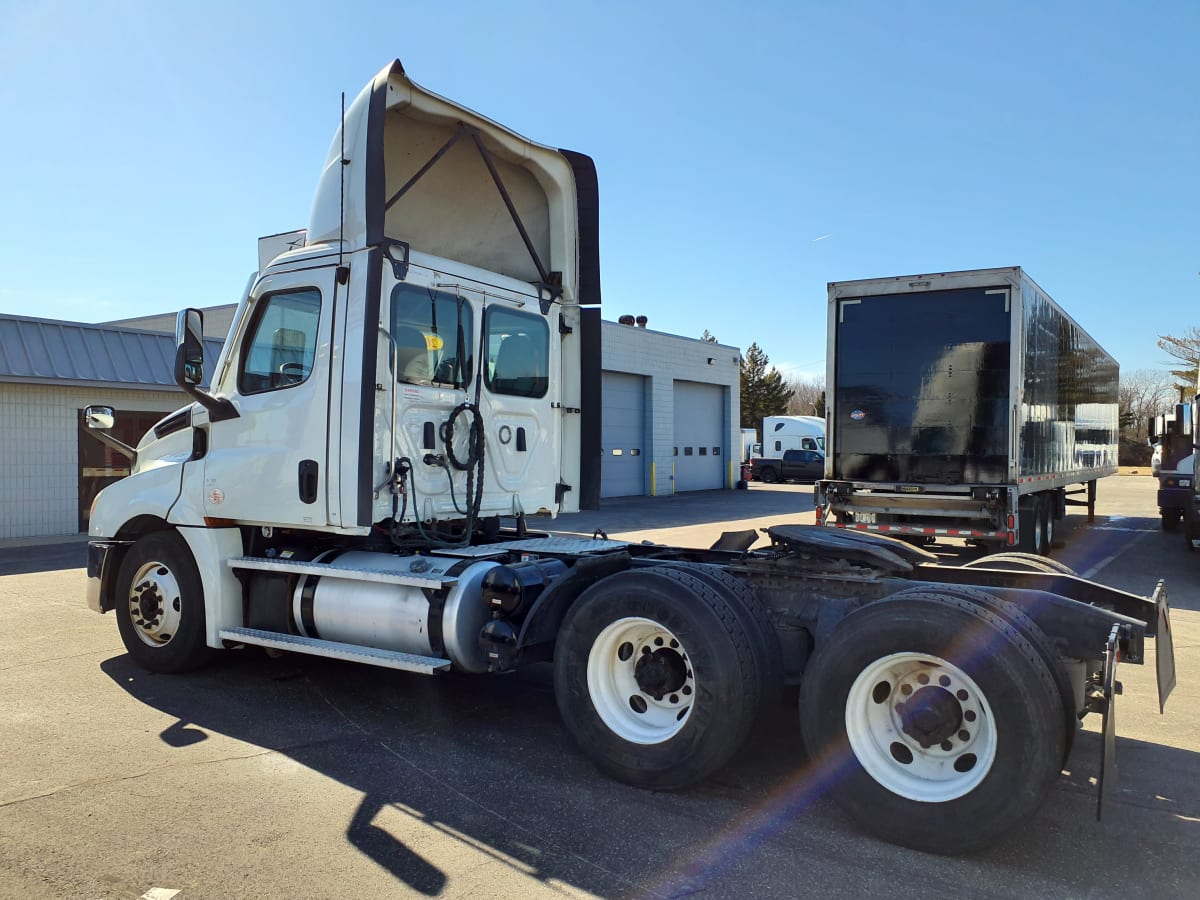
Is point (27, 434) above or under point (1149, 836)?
above

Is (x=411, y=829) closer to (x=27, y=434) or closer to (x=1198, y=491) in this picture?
(x=1198, y=491)

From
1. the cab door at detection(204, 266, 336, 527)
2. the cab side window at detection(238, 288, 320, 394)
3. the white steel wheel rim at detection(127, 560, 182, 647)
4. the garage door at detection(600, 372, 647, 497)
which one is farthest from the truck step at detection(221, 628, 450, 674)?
the garage door at detection(600, 372, 647, 497)

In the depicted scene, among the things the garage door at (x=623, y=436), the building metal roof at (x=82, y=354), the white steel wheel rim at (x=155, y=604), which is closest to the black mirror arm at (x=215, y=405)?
the white steel wheel rim at (x=155, y=604)

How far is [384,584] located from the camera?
5566 millimetres

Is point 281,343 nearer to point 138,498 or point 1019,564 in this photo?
point 138,498

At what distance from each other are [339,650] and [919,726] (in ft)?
11.3

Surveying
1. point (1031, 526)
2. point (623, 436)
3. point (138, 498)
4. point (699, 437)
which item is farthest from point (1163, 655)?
point (699, 437)

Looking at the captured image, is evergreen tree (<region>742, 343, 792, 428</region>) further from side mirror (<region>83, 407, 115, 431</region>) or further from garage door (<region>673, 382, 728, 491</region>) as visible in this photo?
side mirror (<region>83, 407, 115, 431</region>)

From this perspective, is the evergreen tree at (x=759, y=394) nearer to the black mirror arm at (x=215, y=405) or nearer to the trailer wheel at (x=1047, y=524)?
the trailer wheel at (x=1047, y=524)

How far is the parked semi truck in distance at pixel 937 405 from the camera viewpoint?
35.9 feet

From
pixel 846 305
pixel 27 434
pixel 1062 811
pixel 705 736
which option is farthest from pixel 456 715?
pixel 27 434

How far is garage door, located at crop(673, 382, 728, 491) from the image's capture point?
3161cm

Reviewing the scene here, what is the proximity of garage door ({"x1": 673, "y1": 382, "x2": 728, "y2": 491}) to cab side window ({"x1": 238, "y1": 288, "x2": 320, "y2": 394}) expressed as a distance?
83.5ft

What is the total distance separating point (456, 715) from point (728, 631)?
90.9 inches
